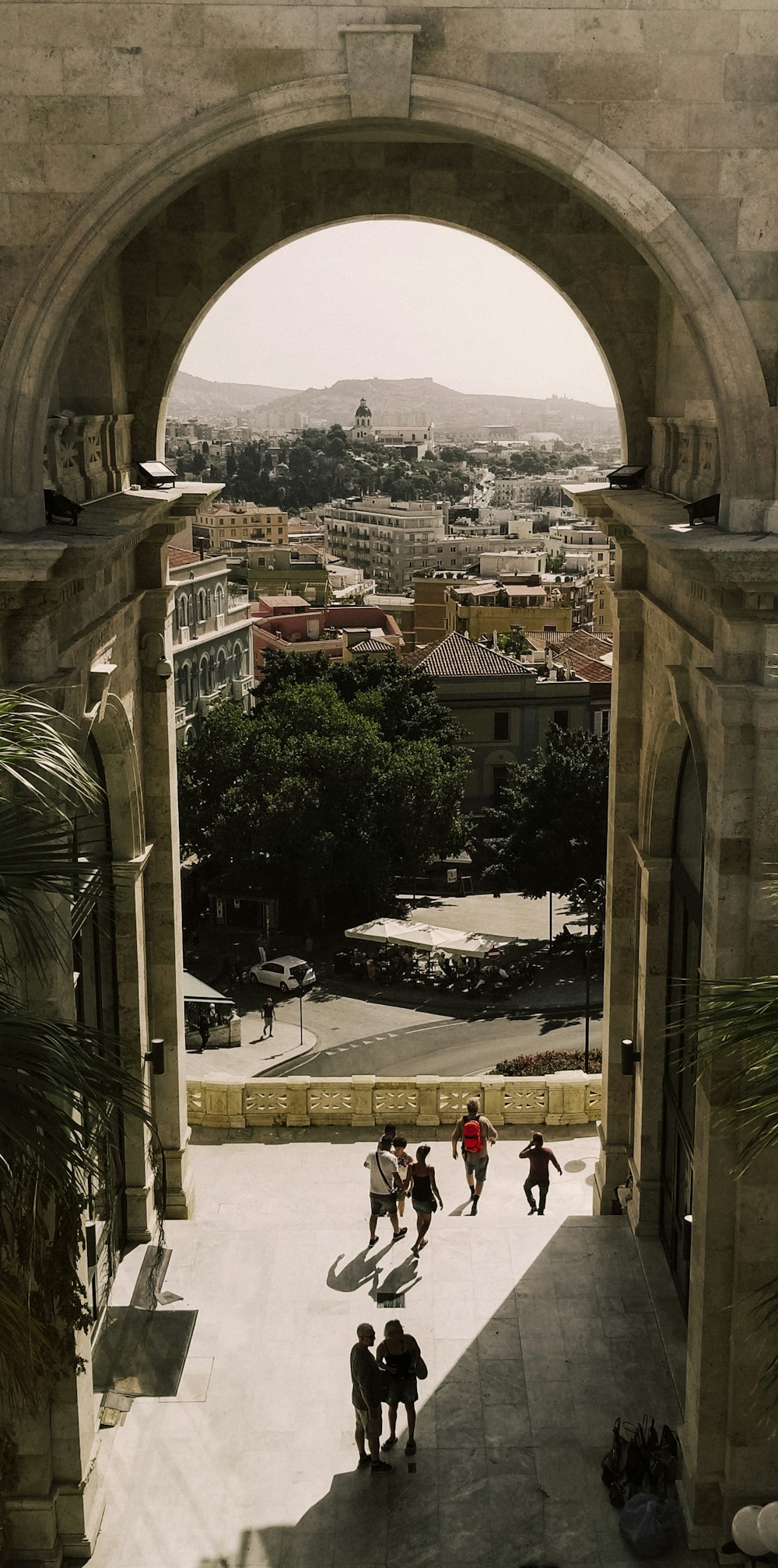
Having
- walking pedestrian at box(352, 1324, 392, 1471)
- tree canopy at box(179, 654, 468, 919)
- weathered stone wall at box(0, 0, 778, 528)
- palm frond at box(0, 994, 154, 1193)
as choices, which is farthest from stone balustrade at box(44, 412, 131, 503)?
tree canopy at box(179, 654, 468, 919)

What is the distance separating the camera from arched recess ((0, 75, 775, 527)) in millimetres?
15461

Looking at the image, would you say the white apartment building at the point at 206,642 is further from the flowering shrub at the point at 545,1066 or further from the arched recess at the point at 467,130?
the arched recess at the point at 467,130

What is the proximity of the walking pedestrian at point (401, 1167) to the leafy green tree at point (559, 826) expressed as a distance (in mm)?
35309

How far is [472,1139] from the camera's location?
23359mm

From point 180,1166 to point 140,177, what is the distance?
13478mm

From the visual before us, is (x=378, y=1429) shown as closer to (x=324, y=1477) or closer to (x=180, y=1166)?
(x=324, y=1477)

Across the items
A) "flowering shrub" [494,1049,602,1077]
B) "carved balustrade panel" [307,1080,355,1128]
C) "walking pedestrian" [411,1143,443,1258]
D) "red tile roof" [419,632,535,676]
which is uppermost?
"walking pedestrian" [411,1143,443,1258]

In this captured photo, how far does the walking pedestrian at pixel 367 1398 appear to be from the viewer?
1750 centimetres

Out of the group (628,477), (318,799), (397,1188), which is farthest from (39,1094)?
(318,799)

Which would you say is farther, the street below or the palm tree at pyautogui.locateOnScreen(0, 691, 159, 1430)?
the street below

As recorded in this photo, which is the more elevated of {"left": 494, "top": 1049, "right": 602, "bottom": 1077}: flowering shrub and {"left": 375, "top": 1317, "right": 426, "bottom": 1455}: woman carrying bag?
{"left": 375, "top": 1317, "right": 426, "bottom": 1455}: woman carrying bag

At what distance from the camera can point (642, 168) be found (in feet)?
51.6

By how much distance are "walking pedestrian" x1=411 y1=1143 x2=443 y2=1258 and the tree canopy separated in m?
33.7

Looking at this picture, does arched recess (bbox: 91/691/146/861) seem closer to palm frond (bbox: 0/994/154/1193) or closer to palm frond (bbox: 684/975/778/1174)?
palm frond (bbox: 0/994/154/1193)
